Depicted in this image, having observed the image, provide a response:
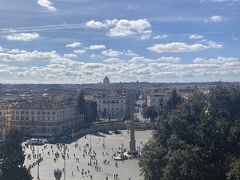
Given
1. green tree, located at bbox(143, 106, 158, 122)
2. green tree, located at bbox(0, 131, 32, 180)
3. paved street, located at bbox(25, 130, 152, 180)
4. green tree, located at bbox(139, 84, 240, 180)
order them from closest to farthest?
green tree, located at bbox(0, 131, 32, 180) → green tree, located at bbox(139, 84, 240, 180) → paved street, located at bbox(25, 130, 152, 180) → green tree, located at bbox(143, 106, 158, 122)

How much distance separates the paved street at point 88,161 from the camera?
176 feet

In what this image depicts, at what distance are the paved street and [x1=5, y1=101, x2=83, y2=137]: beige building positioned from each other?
8919mm

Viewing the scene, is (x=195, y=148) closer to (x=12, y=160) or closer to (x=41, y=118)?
(x=12, y=160)

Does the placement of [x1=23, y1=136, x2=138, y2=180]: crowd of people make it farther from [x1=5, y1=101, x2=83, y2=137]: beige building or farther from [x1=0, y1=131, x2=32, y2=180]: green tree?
[x1=5, y1=101, x2=83, y2=137]: beige building

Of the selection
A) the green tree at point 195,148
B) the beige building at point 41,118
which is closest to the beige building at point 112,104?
the beige building at point 41,118

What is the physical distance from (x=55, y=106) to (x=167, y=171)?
56.9 metres

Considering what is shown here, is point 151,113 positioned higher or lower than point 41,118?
higher

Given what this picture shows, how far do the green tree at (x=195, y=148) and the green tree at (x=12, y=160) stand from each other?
10.4 metres

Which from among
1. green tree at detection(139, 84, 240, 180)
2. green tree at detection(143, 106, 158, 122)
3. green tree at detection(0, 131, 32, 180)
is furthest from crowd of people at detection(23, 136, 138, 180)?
green tree at detection(143, 106, 158, 122)

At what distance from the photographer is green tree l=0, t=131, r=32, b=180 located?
38844mm

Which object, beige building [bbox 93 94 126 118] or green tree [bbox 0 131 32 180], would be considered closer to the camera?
green tree [bbox 0 131 32 180]

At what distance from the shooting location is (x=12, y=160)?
39188 mm

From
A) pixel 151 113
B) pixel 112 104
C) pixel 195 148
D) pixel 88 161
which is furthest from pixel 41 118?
pixel 195 148

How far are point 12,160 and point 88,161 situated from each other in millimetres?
24258
